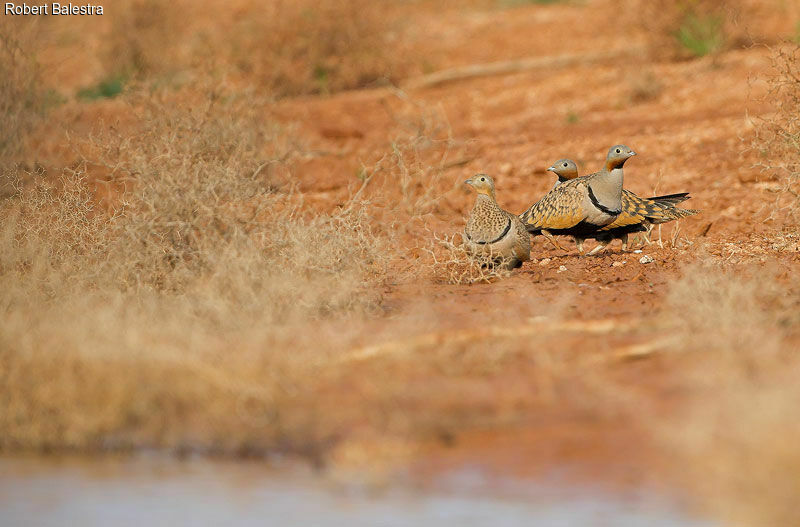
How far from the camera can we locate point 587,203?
8656 mm

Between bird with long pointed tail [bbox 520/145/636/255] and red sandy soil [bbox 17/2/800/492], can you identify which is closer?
red sandy soil [bbox 17/2/800/492]

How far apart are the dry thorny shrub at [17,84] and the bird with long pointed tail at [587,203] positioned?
5.50m

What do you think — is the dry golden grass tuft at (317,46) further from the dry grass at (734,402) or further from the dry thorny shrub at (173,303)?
the dry grass at (734,402)

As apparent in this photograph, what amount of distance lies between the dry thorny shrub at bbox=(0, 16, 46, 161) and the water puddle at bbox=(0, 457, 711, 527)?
6560 mm

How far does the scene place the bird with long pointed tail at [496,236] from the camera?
8.20 m

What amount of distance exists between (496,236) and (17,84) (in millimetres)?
5947

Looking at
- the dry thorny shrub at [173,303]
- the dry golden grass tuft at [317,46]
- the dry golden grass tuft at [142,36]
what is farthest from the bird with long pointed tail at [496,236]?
the dry golden grass tuft at [142,36]

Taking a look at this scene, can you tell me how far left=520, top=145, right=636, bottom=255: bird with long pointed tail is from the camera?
866 cm

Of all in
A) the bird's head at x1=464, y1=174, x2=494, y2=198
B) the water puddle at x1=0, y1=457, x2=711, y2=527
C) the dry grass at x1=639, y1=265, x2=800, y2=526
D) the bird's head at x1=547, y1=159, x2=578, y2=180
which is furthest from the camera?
the bird's head at x1=547, y1=159, x2=578, y2=180

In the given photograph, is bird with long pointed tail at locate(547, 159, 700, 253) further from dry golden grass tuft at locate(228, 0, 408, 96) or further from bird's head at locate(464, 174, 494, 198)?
dry golden grass tuft at locate(228, 0, 408, 96)

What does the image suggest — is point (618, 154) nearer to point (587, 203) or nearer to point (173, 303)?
point (587, 203)

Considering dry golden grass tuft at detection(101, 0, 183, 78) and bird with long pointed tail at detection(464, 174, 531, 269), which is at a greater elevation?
dry golden grass tuft at detection(101, 0, 183, 78)

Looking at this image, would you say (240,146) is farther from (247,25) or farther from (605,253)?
(247,25)

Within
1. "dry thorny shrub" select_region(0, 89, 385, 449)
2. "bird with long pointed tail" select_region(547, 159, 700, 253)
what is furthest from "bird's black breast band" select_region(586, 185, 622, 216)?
"dry thorny shrub" select_region(0, 89, 385, 449)
